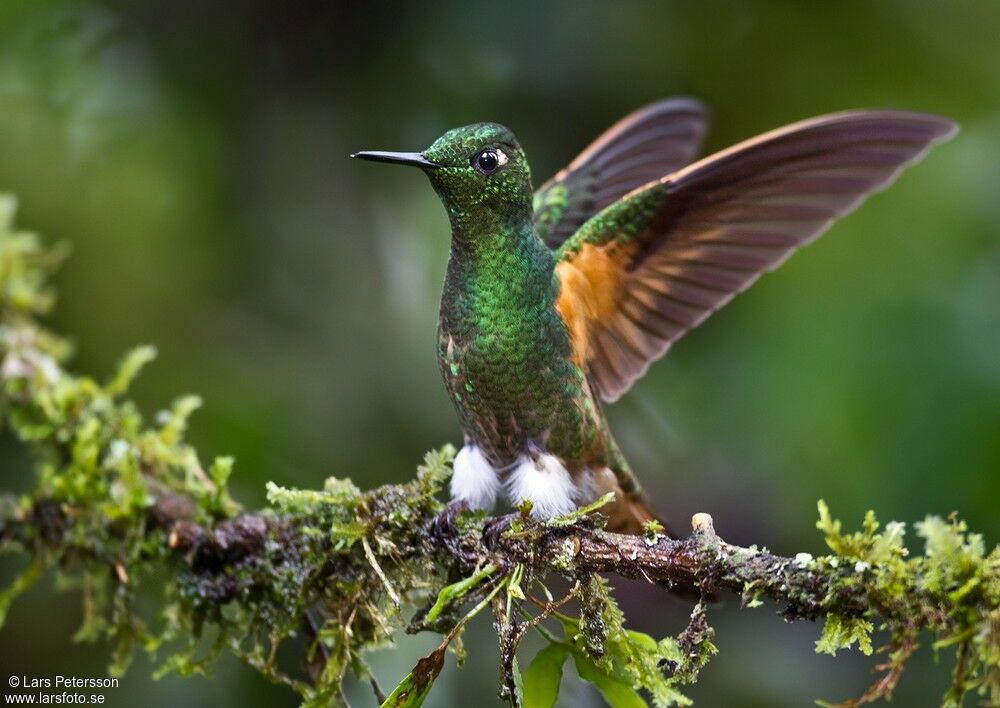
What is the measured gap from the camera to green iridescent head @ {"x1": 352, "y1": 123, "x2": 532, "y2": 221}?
107 inches

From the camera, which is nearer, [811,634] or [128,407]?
[128,407]

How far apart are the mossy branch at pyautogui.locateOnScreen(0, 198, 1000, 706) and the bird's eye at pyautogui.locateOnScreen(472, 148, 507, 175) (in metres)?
0.74

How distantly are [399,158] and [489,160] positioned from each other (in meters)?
0.28

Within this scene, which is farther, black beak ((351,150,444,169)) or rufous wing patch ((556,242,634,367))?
rufous wing patch ((556,242,634,367))

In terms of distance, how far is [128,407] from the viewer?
2949 millimetres

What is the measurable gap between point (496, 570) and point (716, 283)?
1.12m

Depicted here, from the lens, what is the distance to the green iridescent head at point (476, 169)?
2.71 m

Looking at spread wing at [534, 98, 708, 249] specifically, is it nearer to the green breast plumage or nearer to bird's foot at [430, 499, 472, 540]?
the green breast plumage

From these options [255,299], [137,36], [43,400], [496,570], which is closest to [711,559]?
[496,570]

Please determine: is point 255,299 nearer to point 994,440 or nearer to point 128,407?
point 128,407

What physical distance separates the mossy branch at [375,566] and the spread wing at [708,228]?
75 cm
